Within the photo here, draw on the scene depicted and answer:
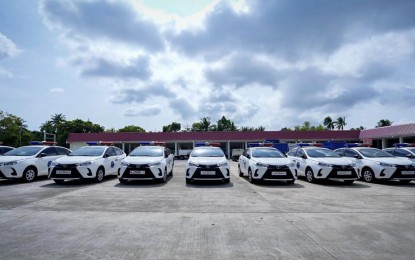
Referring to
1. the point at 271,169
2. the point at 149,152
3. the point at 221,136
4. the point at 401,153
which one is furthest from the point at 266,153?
the point at 221,136

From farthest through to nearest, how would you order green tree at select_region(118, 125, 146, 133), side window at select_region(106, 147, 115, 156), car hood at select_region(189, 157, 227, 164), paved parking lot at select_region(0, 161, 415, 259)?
green tree at select_region(118, 125, 146, 133), side window at select_region(106, 147, 115, 156), car hood at select_region(189, 157, 227, 164), paved parking lot at select_region(0, 161, 415, 259)

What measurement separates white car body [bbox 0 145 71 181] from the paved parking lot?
11.3ft

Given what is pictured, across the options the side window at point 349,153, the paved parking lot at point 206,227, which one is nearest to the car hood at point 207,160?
the paved parking lot at point 206,227

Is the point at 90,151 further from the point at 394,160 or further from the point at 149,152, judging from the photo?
the point at 394,160

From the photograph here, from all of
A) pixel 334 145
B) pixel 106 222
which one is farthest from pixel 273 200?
pixel 334 145

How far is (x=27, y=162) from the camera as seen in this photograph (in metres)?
11.1

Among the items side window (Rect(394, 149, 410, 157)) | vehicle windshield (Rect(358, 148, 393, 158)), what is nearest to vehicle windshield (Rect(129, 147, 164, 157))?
vehicle windshield (Rect(358, 148, 393, 158))

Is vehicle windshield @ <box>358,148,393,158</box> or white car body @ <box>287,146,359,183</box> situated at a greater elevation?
vehicle windshield @ <box>358,148,393,158</box>

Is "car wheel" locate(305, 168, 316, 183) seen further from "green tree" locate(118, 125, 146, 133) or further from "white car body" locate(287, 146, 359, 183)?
"green tree" locate(118, 125, 146, 133)

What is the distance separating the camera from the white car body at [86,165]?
10102 millimetres

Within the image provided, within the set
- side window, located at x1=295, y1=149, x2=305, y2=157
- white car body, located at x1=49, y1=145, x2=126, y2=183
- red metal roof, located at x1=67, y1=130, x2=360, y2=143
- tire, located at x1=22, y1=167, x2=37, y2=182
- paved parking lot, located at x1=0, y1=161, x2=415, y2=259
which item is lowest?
paved parking lot, located at x1=0, y1=161, x2=415, y2=259

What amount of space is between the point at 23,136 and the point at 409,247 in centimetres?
7139

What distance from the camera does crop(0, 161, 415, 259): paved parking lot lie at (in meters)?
3.64

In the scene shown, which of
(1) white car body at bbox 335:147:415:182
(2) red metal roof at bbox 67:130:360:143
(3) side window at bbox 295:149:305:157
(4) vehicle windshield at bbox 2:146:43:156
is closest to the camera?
(1) white car body at bbox 335:147:415:182
